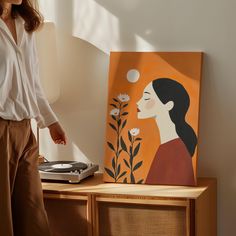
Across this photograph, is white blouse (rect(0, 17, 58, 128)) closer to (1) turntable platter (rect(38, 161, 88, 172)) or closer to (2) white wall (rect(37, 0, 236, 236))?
(1) turntable platter (rect(38, 161, 88, 172))

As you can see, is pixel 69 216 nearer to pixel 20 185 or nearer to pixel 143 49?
pixel 20 185

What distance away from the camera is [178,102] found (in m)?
2.54

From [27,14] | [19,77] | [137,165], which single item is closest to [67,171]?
[137,165]

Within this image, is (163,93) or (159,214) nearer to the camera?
(159,214)

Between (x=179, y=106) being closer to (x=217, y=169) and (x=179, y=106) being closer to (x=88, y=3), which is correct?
(x=217, y=169)

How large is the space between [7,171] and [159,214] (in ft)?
1.97

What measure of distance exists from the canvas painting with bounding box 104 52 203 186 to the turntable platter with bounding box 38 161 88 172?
114 millimetres

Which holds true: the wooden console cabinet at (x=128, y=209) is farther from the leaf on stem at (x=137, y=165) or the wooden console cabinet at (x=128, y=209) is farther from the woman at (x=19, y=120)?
the woman at (x=19, y=120)

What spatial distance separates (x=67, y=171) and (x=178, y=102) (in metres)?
0.54

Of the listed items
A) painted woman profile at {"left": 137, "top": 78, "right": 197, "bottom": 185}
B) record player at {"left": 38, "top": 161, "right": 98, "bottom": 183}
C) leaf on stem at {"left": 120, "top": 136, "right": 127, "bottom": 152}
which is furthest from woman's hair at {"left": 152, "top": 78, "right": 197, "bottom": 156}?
record player at {"left": 38, "top": 161, "right": 98, "bottom": 183}

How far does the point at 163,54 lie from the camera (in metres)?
2.59

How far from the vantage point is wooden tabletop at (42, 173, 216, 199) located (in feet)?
7.73

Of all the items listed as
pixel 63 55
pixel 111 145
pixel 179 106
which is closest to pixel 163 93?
pixel 179 106

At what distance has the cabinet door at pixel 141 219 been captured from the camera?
2.33 metres
